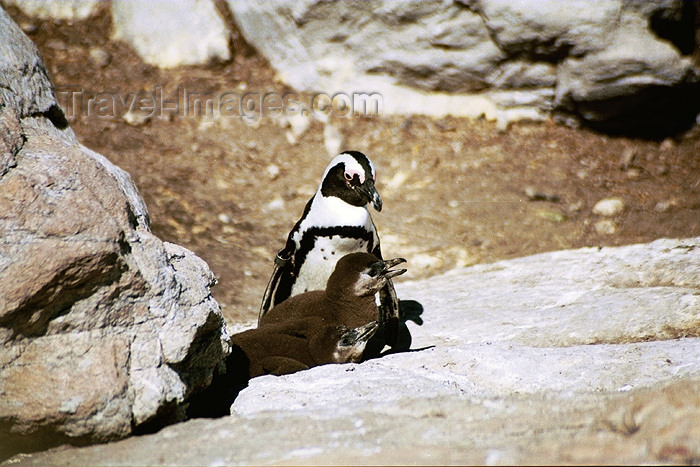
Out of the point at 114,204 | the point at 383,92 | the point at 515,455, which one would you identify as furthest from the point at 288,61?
the point at 515,455

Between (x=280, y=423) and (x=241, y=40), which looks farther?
(x=241, y=40)

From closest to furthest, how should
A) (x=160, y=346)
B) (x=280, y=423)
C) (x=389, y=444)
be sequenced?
(x=389, y=444) → (x=280, y=423) → (x=160, y=346)

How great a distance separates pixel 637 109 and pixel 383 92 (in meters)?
2.37

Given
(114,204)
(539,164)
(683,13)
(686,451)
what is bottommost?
(539,164)

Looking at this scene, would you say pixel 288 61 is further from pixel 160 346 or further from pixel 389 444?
pixel 389 444

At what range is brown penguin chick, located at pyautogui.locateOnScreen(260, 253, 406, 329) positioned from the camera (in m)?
3.88

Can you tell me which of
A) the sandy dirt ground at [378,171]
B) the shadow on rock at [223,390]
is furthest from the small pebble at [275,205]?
the shadow on rock at [223,390]

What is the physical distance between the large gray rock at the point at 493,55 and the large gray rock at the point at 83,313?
4832mm

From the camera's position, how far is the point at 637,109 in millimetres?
7309

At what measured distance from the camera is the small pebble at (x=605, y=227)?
20.7 feet

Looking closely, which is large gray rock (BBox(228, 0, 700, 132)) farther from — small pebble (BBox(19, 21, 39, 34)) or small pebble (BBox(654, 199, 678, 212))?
small pebble (BBox(19, 21, 39, 34))

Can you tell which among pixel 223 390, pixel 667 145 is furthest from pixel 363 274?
pixel 667 145

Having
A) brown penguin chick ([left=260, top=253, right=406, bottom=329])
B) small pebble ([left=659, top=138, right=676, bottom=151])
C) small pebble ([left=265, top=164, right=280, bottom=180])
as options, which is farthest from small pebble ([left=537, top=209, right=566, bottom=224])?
brown penguin chick ([left=260, top=253, right=406, bottom=329])

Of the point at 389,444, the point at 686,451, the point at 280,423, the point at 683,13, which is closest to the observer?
the point at 686,451
